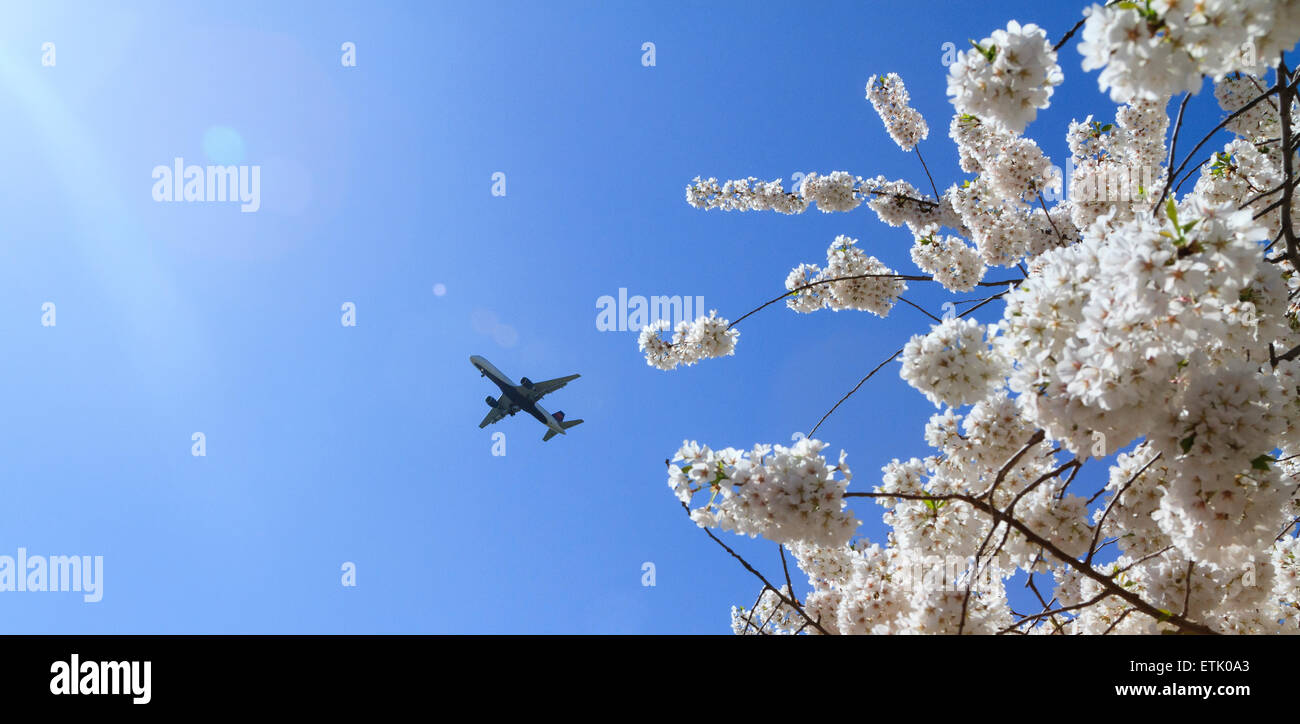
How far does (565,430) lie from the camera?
97.2 ft

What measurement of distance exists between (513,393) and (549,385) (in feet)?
6.08

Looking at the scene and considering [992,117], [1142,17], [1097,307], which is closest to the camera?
[1142,17]

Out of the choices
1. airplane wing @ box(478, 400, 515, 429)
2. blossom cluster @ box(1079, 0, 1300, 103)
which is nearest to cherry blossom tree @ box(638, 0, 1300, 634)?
blossom cluster @ box(1079, 0, 1300, 103)

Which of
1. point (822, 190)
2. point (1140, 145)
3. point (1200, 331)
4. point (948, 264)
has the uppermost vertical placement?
point (822, 190)

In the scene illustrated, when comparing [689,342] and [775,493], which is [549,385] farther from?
[775,493]

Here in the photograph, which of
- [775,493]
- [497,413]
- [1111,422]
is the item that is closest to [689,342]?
[775,493]

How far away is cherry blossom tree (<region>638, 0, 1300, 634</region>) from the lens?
1982 millimetres

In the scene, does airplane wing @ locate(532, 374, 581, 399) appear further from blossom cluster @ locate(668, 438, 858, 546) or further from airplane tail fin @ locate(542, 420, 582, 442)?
blossom cluster @ locate(668, 438, 858, 546)

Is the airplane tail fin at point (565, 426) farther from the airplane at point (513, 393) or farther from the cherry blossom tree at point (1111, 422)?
the cherry blossom tree at point (1111, 422)

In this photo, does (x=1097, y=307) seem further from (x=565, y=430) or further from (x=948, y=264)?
(x=565, y=430)

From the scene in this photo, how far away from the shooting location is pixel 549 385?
2423 cm

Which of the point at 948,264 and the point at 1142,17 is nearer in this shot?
the point at 1142,17
